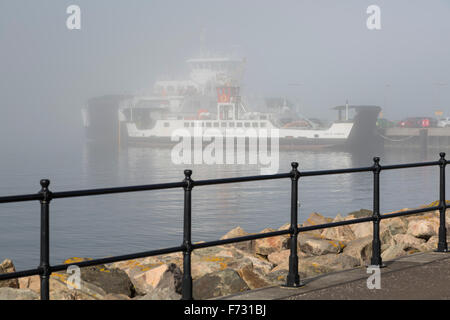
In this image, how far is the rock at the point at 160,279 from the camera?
7047 mm

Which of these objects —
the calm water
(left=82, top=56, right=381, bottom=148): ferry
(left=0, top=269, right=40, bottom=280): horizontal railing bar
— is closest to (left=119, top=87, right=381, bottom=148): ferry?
(left=82, top=56, right=381, bottom=148): ferry

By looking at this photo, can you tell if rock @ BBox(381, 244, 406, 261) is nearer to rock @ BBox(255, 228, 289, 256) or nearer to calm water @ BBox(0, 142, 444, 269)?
rock @ BBox(255, 228, 289, 256)

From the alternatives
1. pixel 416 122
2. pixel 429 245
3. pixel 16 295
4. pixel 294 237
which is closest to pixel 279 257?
pixel 429 245

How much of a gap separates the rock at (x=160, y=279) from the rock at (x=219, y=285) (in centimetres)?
74

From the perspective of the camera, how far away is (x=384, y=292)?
496 cm

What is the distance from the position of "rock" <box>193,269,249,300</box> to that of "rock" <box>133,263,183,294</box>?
74cm

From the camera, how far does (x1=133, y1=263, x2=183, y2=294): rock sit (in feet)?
23.1

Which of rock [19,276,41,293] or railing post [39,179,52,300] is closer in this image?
railing post [39,179,52,300]

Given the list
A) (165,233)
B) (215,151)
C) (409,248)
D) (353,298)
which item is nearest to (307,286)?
(353,298)

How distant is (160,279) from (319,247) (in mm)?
3351

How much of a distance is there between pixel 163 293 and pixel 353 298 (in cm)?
146

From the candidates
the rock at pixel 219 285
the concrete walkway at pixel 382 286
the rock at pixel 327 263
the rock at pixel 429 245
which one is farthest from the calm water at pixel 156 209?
the concrete walkway at pixel 382 286

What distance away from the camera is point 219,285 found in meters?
6.21
